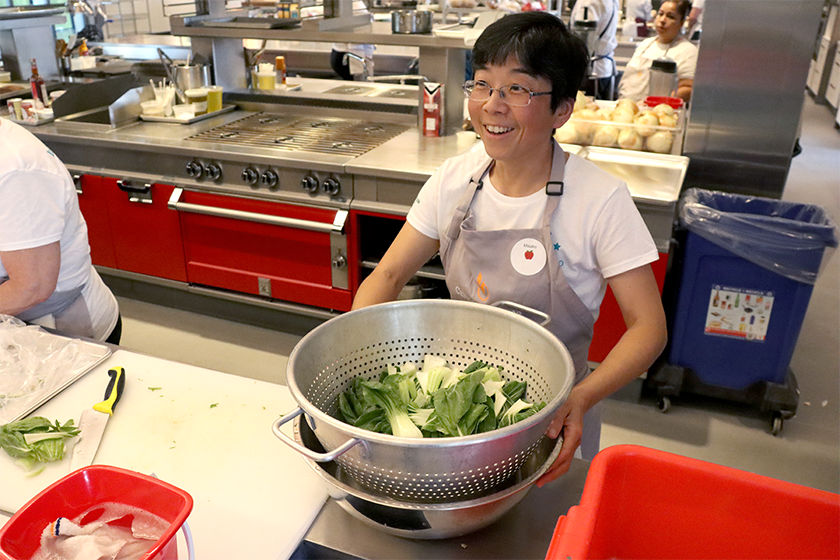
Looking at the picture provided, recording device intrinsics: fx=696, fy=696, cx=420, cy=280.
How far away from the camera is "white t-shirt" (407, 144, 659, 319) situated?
Result: 4.72 feet

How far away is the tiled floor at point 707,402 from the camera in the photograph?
2.65 metres

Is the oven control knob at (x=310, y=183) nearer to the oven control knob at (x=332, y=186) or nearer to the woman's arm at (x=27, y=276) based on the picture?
the oven control knob at (x=332, y=186)

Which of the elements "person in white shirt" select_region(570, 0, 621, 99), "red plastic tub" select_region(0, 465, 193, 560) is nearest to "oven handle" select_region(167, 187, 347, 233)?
"red plastic tub" select_region(0, 465, 193, 560)

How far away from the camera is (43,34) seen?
4664 mm

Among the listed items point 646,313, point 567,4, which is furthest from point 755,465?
point 567,4

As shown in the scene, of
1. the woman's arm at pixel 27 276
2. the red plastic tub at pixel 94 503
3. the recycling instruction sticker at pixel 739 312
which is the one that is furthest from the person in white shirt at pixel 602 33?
the red plastic tub at pixel 94 503

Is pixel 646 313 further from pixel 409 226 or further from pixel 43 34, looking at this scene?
pixel 43 34

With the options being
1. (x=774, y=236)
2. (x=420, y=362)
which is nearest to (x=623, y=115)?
(x=774, y=236)

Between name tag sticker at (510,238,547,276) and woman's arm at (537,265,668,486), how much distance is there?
15 centimetres

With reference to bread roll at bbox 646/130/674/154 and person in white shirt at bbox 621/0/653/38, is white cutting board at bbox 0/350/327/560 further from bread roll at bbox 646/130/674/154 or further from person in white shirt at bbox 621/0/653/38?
person in white shirt at bbox 621/0/653/38

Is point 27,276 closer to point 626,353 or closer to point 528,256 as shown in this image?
point 528,256

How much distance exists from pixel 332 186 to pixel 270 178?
31 cm

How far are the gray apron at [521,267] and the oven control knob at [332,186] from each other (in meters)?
1.49

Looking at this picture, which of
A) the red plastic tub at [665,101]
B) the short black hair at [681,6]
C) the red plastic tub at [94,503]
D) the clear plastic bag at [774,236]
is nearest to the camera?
the red plastic tub at [94,503]
